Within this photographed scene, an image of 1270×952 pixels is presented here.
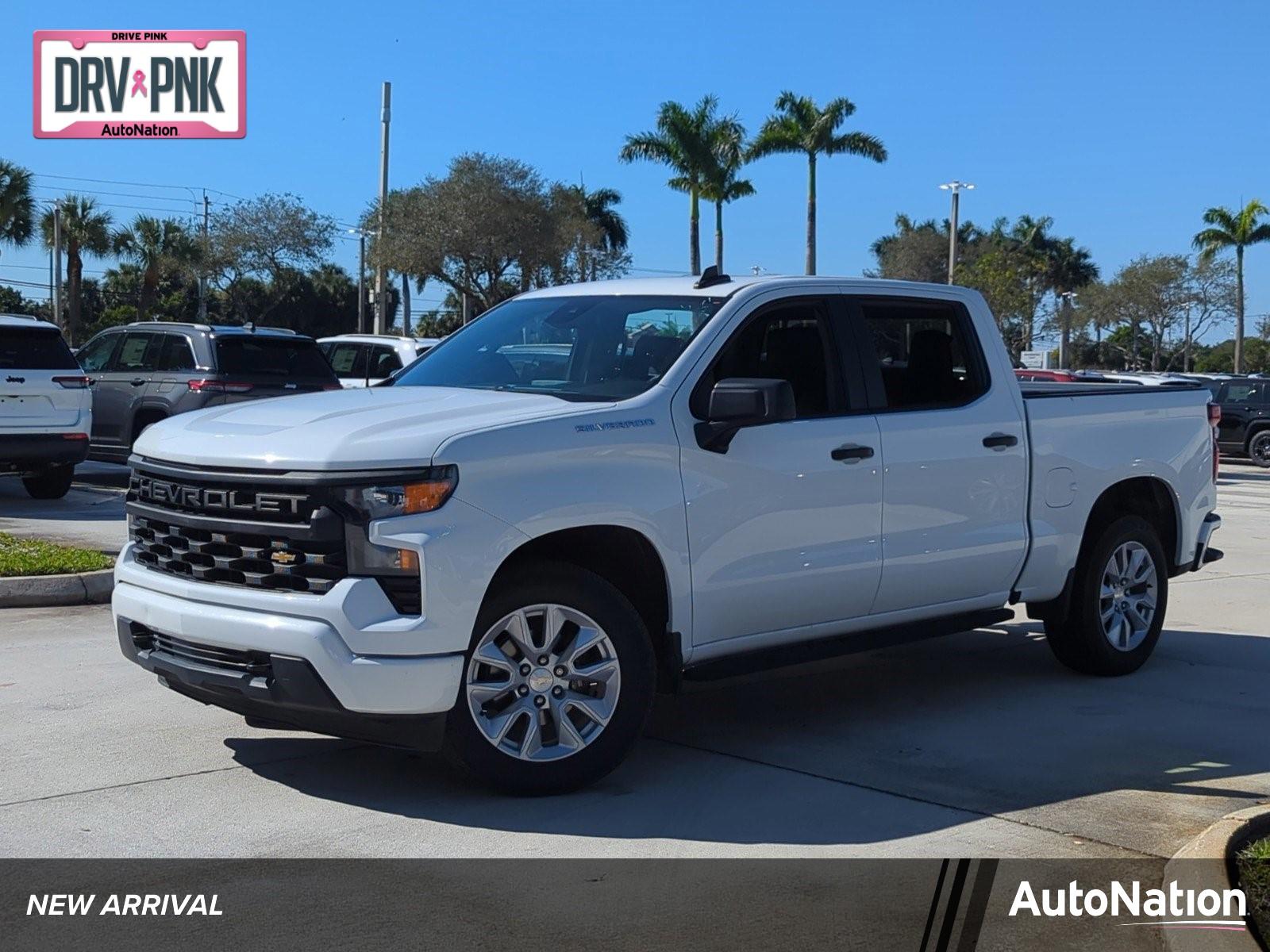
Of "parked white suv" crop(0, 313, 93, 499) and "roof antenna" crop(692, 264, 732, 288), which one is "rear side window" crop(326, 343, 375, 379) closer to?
"parked white suv" crop(0, 313, 93, 499)

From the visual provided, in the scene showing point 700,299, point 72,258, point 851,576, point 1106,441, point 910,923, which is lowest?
point 910,923

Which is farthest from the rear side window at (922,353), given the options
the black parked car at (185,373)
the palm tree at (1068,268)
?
the palm tree at (1068,268)

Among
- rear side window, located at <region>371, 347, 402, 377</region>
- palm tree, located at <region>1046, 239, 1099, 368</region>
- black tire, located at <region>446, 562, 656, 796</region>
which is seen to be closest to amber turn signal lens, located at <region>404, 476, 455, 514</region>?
black tire, located at <region>446, 562, 656, 796</region>

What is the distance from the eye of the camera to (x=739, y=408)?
5.76m

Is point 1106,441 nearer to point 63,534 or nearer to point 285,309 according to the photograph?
point 63,534

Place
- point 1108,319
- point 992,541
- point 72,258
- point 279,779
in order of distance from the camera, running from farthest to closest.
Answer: point 1108,319 < point 72,258 < point 992,541 < point 279,779

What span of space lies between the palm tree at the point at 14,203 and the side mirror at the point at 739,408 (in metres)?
49.6

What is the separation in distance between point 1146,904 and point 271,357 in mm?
13341

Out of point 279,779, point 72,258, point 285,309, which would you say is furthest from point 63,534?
point 285,309

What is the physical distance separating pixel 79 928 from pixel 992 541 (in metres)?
4.41

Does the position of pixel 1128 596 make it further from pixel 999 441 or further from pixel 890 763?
pixel 890 763

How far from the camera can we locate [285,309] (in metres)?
74.5

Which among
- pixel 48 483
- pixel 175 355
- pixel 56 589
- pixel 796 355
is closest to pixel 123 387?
pixel 175 355

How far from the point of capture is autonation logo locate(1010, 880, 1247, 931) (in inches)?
170
